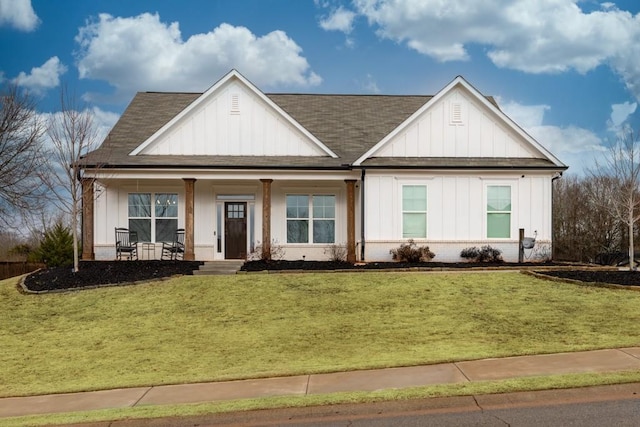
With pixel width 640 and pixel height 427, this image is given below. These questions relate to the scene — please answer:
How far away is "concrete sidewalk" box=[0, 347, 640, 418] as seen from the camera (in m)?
8.15

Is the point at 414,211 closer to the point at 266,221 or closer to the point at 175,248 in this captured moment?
the point at 266,221

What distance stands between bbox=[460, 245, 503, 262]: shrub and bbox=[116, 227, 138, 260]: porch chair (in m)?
11.9

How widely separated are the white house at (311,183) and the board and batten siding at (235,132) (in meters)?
0.04

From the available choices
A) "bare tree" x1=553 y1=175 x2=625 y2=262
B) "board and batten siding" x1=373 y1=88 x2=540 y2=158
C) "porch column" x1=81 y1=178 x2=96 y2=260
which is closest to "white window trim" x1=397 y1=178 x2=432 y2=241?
"board and batten siding" x1=373 y1=88 x2=540 y2=158

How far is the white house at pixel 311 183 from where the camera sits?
20875 mm

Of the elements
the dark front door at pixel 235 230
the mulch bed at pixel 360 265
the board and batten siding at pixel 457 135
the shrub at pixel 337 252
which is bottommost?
the mulch bed at pixel 360 265


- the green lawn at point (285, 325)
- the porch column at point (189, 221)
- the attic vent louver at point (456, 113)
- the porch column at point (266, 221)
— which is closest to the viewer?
the green lawn at point (285, 325)

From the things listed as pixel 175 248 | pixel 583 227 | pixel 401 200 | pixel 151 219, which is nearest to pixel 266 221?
pixel 175 248

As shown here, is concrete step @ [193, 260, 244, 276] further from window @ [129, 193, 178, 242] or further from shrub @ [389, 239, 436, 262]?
shrub @ [389, 239, 436, 262]

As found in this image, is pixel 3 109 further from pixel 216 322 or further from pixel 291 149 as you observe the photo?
pixel 216 322

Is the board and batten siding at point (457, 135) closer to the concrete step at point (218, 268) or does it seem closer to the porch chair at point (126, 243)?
the concrete step at point (218, 268)

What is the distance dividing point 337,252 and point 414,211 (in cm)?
323

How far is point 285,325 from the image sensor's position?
40.5ft

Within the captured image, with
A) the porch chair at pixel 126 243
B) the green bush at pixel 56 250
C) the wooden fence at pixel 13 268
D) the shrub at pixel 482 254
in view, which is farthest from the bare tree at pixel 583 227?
the wooden fence at pixel 13 268
